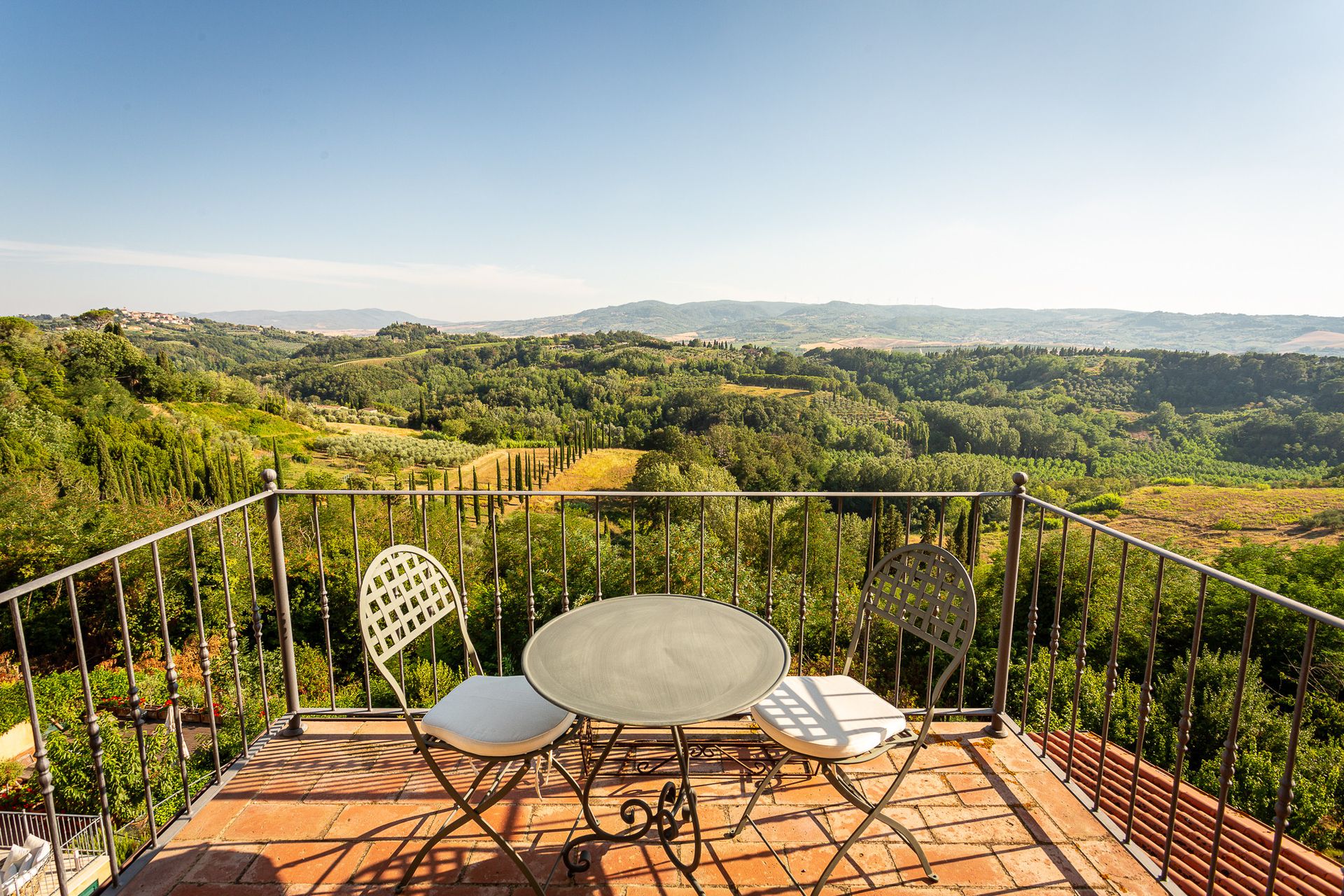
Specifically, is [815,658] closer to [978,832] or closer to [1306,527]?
[978,832]

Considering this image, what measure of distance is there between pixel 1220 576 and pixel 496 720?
2.20 meters

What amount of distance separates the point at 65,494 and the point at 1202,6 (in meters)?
39.8

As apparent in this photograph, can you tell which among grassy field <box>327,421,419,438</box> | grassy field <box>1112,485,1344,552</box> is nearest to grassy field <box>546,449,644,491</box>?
grassy field <box>327,421,419,438</box>

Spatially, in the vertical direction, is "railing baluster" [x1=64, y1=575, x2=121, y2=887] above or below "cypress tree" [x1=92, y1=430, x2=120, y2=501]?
above

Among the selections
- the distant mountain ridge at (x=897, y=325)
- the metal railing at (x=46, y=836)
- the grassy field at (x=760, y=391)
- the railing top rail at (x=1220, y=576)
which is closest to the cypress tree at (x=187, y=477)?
the metal railing at (x=46, y=836)

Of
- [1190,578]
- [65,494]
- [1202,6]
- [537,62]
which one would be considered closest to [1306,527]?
[1190,578]

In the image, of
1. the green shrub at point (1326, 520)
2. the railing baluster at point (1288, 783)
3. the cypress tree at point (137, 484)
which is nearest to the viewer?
the railing baluster at point (1288, 783)

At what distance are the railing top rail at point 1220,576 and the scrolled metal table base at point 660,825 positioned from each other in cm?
149

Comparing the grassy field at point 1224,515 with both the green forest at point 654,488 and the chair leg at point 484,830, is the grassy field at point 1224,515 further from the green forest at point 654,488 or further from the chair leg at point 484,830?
the chair leg at point 484,830

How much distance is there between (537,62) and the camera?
37.7 ft

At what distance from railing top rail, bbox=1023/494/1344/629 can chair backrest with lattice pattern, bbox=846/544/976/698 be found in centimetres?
49

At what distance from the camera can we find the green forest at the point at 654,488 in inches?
582

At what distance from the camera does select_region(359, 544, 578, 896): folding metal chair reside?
5.57 ft

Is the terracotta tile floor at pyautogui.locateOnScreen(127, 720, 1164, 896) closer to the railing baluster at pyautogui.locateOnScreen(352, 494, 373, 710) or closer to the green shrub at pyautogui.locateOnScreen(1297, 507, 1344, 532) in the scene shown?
the railing baluster at pyautogui.locateOnScreen(352, 494, 373, 710)
